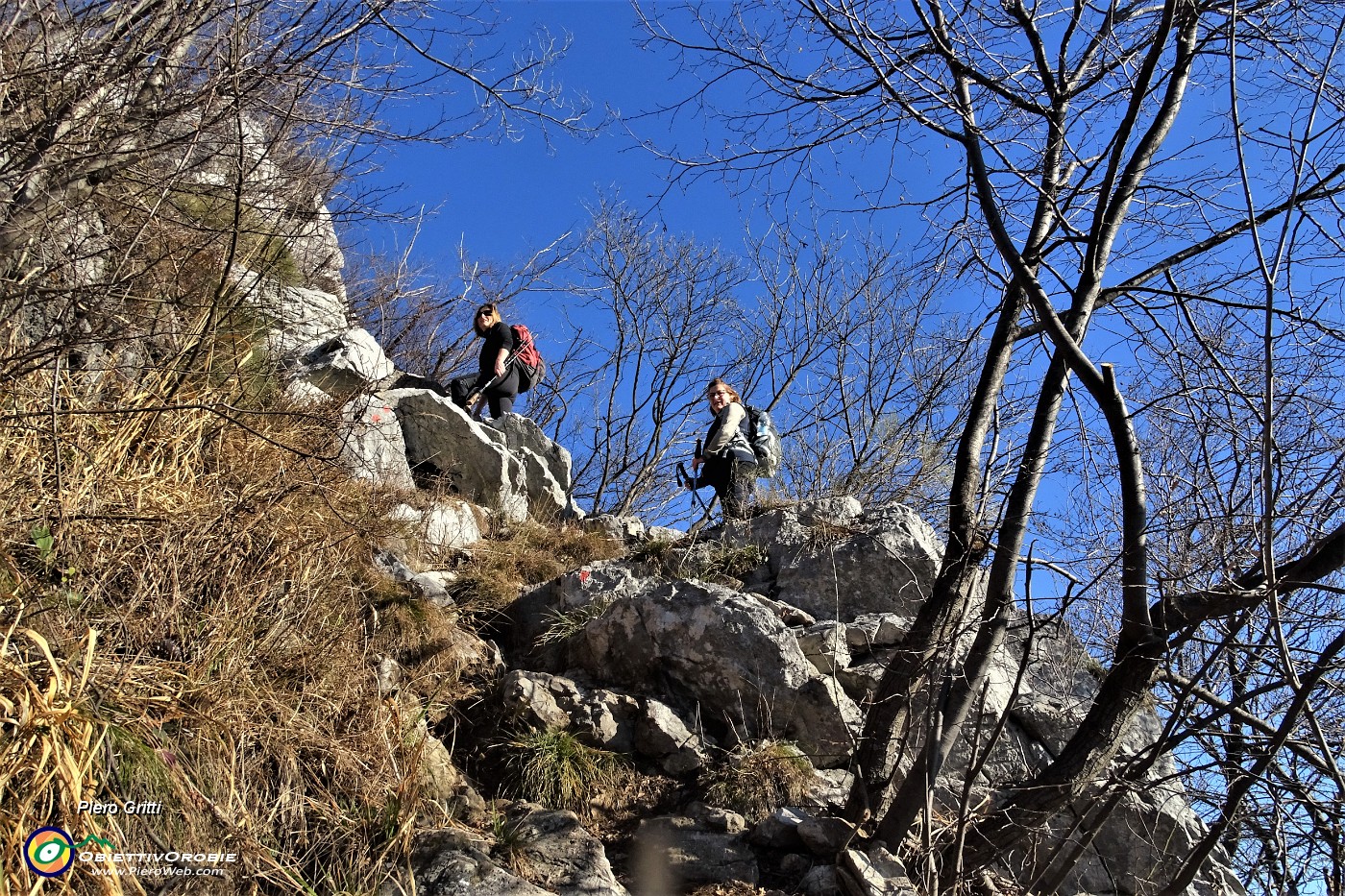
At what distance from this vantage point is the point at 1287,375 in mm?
3930

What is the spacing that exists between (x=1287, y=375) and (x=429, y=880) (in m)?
4.15

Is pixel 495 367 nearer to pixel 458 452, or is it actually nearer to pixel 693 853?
pixel 458 452

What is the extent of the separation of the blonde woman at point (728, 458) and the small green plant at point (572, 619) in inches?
85.5

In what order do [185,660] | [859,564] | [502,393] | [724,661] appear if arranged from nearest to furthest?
[185,660] < [724,661] < [859,564] < [502,393]

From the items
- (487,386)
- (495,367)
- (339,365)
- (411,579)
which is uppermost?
(495,367)

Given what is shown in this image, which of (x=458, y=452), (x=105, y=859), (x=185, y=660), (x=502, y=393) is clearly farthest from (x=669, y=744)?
(x=502, y=393)

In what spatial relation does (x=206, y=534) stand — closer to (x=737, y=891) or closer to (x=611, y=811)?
(x=611, y=811)

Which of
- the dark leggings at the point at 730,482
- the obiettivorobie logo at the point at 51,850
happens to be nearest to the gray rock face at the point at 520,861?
the obiettivorobie logo at the point at 51,850

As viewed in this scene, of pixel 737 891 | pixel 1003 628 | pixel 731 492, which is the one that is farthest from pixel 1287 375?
pixel 731 492

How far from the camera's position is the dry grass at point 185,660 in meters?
3.34

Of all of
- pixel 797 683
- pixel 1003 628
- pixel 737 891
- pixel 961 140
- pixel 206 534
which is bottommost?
pixel 737 891

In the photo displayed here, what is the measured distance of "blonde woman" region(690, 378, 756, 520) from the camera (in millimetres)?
8234

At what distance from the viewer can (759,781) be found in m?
4.77

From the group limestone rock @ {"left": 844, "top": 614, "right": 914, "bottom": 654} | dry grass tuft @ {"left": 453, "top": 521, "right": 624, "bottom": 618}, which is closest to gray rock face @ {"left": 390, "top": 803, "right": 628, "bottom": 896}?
dry grass tuft @ {"left": 453, "top": 521, "right": 624, "bottom": 618}
